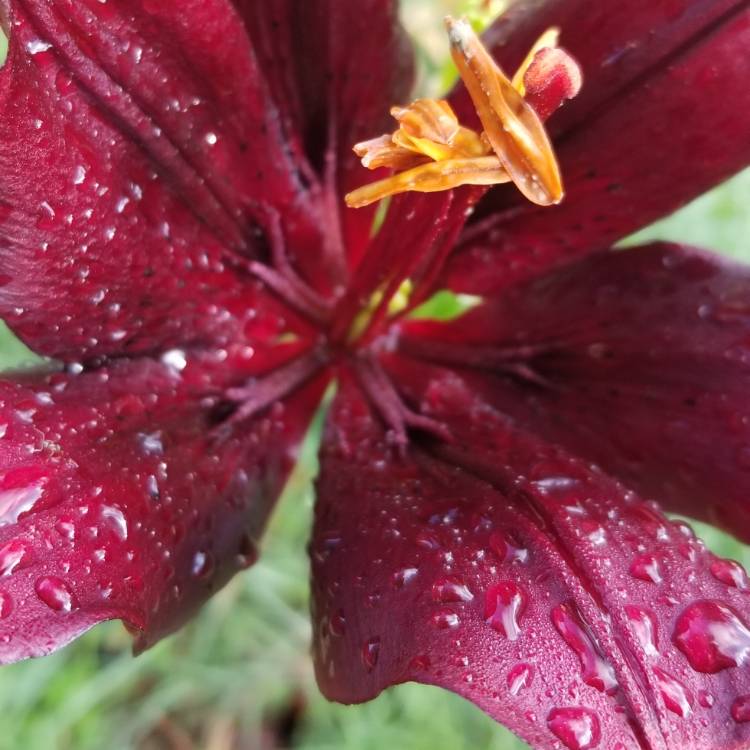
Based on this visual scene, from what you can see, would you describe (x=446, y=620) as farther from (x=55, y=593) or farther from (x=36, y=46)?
(x=36, y=46)

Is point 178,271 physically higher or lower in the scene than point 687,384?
higher

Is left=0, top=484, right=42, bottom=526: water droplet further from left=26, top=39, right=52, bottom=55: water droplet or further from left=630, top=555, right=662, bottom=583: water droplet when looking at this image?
left=630, top=555, right=662, bottom=583: water droplet

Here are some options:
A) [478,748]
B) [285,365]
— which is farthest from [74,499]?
[478,748]

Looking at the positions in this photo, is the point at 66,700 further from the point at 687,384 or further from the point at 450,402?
the point at 687,384

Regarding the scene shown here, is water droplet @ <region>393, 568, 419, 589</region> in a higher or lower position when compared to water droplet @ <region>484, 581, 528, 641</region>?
higher

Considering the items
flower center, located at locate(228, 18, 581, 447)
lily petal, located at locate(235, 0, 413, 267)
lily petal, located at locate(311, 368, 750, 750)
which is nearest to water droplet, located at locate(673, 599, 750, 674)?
lily petal, located at locate(311, 368, 750, 750)

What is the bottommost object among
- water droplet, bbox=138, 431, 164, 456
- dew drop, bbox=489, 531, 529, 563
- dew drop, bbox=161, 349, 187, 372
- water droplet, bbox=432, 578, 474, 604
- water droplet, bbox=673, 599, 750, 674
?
water droplet, bbox=673, 599, 750, 674

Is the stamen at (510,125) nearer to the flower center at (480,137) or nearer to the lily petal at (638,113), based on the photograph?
the flower center at (480,137)
